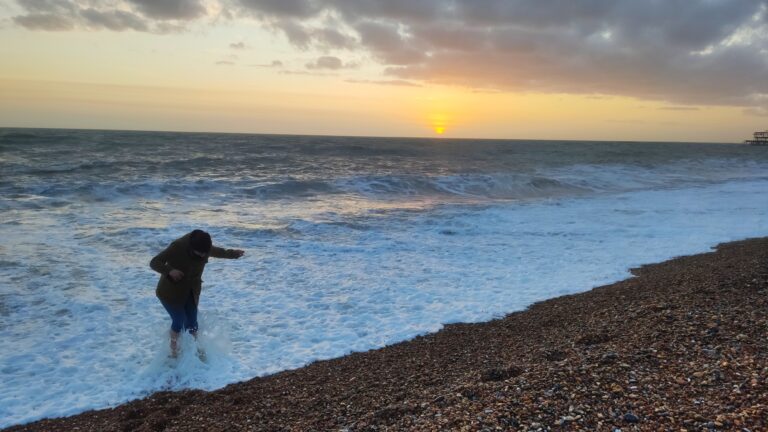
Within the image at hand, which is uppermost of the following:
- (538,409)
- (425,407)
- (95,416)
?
(538,409)

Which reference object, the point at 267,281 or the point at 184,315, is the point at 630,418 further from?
the point at 267,281

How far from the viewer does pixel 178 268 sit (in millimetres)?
5777

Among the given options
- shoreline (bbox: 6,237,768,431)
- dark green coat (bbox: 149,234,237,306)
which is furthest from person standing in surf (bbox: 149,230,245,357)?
shoreline (bbox: 6,237,768,431)

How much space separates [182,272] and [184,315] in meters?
0.64

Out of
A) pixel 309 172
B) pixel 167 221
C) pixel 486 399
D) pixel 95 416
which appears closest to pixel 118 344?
pixel 95 416

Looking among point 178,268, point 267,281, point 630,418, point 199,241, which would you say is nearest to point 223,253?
point 199,241

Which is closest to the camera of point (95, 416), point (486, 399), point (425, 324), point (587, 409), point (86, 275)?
point (587, 409)

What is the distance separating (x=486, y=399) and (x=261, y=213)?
14545mm

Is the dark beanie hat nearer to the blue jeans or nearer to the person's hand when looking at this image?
the person's hand

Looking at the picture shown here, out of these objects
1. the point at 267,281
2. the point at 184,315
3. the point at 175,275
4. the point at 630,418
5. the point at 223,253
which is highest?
the point at 223,253

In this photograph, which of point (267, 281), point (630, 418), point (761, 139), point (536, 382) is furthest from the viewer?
point (761, 139)

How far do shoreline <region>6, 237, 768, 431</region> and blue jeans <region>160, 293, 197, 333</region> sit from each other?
35.8 inches

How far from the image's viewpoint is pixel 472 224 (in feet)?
53.5

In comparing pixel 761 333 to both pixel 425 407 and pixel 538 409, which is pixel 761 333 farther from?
pixel 425 407
